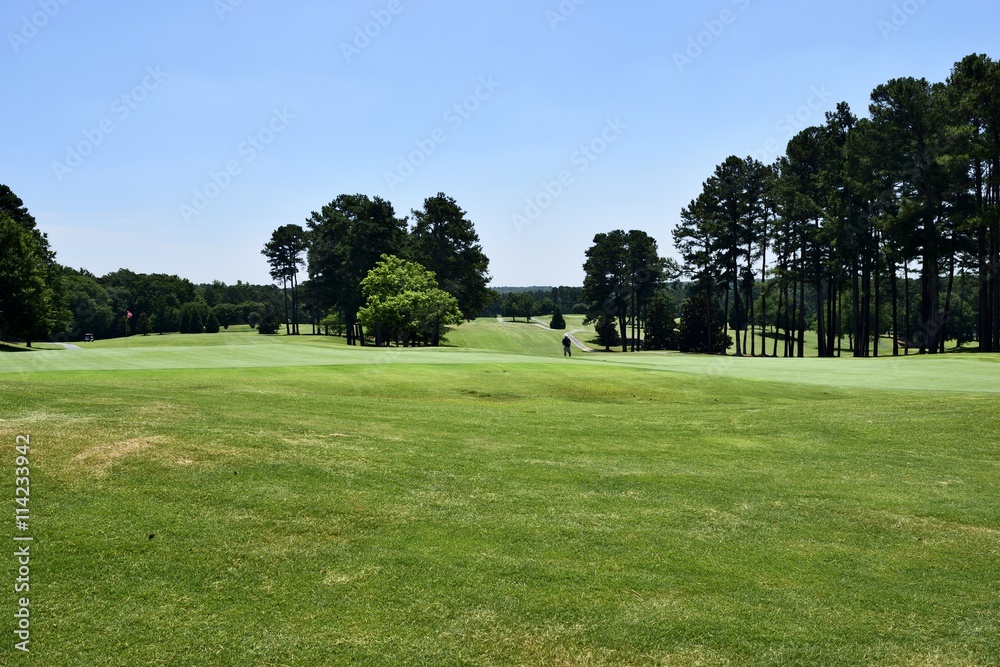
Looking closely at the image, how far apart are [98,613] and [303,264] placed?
120408mm

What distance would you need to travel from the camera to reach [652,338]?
359ft

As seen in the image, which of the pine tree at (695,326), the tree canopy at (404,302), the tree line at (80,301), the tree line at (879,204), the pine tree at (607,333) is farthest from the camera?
the pine tree at (607,333)

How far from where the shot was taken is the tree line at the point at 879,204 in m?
49.7

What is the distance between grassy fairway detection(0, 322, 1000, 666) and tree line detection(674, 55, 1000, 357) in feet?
135

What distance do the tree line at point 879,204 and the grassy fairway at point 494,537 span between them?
41188 mm

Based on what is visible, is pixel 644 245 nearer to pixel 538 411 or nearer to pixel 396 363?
pixel 396 363

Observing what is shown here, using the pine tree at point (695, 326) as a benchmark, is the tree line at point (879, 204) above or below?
above

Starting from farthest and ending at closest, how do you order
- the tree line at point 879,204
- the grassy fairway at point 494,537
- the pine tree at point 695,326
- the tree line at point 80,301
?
the pine tree at point 695,326 → the tree line at point 80,301 → the tree line at point 879,204 → the grassy fairway at point 494,537

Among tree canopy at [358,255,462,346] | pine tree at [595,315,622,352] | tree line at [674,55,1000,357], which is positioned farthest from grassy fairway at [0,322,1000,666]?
pine tree at [595,315,622,352]

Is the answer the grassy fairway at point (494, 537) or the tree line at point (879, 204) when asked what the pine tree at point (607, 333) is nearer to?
the tree line at point (879, 204)

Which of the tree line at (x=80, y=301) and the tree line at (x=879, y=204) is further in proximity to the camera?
the tree line at (x=80, y=301)

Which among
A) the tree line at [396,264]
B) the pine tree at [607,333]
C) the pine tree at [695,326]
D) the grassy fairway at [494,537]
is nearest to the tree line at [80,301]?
the tree line at [396,264]

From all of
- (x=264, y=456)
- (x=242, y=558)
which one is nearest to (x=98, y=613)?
(x=242, y=558)

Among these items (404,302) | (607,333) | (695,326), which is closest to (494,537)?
(404,302)
